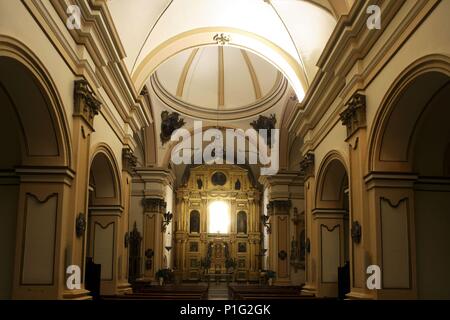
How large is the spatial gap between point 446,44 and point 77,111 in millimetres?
5093

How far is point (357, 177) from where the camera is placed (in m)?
8.86

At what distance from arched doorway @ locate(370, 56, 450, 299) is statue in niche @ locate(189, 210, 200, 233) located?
20896mm

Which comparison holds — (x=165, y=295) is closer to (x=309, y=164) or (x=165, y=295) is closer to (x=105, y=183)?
(x=105, y=183)

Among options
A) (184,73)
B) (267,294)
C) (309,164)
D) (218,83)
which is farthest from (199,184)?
(267,294)

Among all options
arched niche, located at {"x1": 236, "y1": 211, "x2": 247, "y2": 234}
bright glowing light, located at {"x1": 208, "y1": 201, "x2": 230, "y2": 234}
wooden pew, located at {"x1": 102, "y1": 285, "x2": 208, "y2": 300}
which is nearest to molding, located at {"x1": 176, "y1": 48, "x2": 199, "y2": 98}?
wooden pew, located at {"x1": 102, "y1": 285, "x2": 208, "y2": 300}

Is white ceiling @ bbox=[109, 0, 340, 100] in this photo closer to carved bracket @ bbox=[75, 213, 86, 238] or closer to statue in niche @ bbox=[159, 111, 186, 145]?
carved bracket @ bbox=[75, 213, 86, 238]

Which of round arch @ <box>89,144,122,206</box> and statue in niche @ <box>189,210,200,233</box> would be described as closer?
round arch @ <box>89,144,122,206</box>

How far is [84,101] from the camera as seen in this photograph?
851 cm

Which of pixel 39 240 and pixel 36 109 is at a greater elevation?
pixel 36 109

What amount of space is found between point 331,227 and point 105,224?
4.76m

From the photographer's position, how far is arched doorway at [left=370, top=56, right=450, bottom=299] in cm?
778

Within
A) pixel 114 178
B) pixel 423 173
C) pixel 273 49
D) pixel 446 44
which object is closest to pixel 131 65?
pixel 114 178
